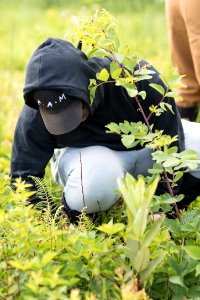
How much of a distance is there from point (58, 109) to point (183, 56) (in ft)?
3.92

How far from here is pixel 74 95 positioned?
83.7 inches

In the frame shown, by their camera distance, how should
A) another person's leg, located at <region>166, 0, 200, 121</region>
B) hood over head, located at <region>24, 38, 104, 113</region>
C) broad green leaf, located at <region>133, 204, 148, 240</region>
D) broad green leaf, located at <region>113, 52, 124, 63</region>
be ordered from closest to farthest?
broad green leaf, located at <region>133, 204, 148, 240</region> → broad green leaf, located at <region>113, 52, 124, 63</region> → hood over head, located at <region>24, 38, 104, 113</region> → another person's leg, located at <region>166, 0, 200, 121</region>

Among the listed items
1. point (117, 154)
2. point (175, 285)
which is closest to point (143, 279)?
point (175, 285)

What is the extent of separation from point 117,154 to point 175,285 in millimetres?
728

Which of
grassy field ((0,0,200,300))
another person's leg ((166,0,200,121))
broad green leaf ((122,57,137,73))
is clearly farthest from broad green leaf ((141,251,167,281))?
another person's leg ((166,0,200,121))

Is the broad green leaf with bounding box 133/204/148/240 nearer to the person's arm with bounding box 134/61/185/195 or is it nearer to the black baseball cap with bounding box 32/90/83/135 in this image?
the black baseball cap with bounding box 32/90/83/135

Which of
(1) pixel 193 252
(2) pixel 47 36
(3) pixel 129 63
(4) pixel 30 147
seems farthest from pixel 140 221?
(2) pixel 47 36

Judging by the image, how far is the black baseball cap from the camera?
2146mm

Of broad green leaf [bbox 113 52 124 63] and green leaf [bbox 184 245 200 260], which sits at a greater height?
broad green leaf [bbox 113 52 124 63]

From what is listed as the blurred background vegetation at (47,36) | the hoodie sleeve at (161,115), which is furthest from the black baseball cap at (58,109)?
the blurred background vegetation at (47,36)

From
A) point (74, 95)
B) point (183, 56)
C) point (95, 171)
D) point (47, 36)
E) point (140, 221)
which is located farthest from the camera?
point (47, 36)

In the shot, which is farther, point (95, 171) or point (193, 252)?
point (95, 171)

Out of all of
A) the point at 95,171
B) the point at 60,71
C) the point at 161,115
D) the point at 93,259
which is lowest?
the point at 93,259

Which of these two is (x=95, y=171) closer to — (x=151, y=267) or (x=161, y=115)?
(x=161, y=115)
